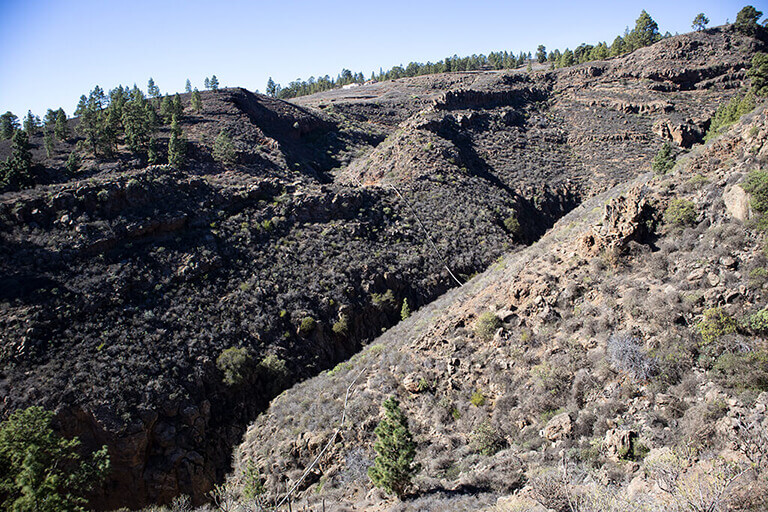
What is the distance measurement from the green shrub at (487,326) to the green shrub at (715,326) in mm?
6794

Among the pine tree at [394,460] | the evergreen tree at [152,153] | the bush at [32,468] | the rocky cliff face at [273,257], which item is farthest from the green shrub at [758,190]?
the evergreen tree at [152,153]

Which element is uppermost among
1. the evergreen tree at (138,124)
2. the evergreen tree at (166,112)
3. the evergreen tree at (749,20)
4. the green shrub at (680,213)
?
the evergreen tree at (749,20)

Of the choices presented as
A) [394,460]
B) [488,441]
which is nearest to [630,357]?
[488,441]

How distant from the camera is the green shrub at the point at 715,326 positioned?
10.5 meters

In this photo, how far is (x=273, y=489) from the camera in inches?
601

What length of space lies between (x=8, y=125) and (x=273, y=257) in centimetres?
4224

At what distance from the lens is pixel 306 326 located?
24703 millimetres

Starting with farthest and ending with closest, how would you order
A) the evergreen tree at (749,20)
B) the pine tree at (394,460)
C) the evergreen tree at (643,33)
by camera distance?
the evergreen tree at (643,33) < the evergreen tree at (749,20) < the pine tree at (394,460)

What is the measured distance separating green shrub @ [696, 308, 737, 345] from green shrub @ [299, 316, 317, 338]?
19.8 meters

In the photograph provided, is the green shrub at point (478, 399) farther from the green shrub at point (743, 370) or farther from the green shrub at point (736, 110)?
the green shrub at point (736, 110)

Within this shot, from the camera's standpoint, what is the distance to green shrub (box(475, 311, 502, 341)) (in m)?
16.0

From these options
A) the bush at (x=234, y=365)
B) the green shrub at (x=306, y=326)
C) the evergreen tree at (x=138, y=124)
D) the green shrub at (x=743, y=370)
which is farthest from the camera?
the evergreen tree at (x=138, y=124)

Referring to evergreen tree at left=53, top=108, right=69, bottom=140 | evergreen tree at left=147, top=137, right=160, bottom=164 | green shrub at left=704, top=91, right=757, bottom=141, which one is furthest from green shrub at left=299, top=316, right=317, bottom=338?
evergreen tree at left=53, top=108, right=69, bottom=140

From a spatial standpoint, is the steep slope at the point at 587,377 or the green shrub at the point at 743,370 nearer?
the green shrub at the point at 743,370
